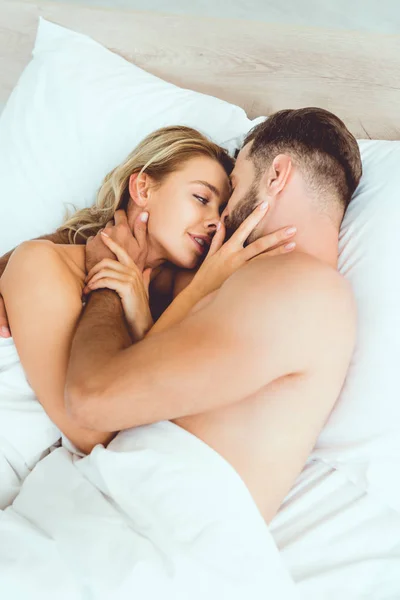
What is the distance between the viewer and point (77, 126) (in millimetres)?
1787

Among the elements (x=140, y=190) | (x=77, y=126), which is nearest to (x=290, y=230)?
(x=140, y=190)

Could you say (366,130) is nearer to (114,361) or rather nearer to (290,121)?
(290,121)

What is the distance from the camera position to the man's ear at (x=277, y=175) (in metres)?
1.29

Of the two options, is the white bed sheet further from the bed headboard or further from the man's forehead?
the bed headboard

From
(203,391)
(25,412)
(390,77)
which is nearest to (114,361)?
(203,391)

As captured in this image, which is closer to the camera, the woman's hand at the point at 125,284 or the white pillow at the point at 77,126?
the woman's hand at the point at 125,284

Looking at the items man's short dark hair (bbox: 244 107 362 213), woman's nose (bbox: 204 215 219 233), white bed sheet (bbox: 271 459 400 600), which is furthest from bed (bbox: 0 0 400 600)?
woman's nose (bbox: 204 215 219 233)

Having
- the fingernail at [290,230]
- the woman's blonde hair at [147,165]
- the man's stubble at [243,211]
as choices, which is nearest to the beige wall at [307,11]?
the woman's blonde hair at [147,165]

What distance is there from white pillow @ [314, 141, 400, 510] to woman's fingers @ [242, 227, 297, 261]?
0.19 meters

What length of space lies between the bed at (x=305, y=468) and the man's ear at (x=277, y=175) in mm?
225

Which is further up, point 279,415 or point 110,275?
point 110,275

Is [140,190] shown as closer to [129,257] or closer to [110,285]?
[129,257]

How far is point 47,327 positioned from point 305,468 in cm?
66

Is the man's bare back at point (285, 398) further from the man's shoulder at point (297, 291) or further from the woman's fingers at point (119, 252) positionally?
the woman's fingers at point (119, 252)
